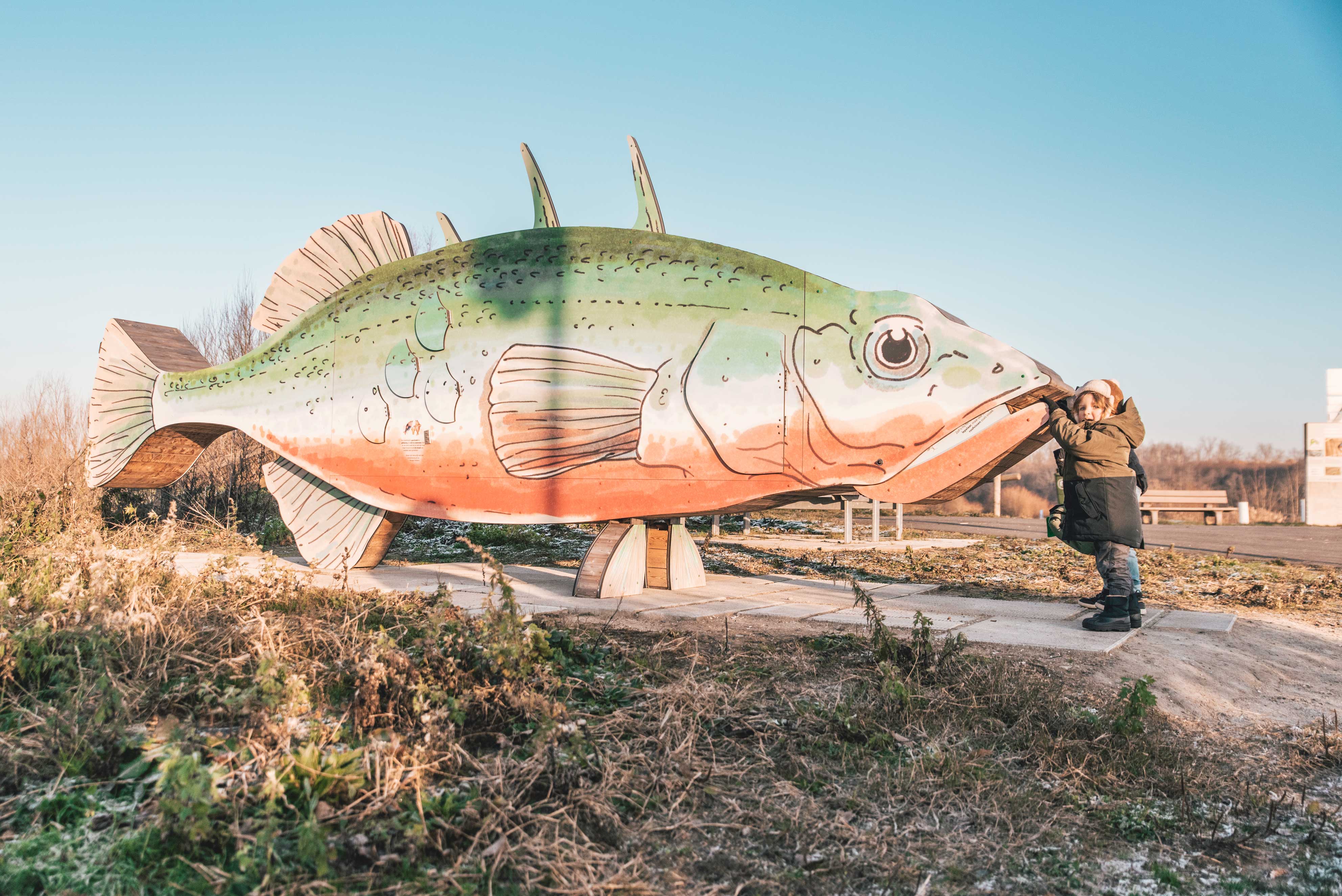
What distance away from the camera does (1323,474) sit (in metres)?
19.5

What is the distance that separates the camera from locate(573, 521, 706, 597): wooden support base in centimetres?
570

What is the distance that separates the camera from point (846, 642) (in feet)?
13.2

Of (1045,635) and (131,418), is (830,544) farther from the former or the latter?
(131,418)

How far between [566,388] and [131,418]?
3521 millimetres

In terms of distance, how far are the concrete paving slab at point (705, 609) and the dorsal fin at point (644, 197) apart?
2416mm

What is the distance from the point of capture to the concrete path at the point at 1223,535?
10.8m

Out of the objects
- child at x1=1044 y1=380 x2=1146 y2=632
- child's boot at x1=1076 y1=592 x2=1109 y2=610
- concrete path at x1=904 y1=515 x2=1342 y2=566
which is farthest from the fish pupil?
concrete path at x1=904 y1=515 x2=1342 y2=566

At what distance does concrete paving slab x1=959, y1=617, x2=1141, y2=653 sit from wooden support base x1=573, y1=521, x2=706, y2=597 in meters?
2.10

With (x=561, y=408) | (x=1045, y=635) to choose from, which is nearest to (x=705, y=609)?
(x=561, y=408)

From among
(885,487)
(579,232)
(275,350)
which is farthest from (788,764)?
(275,350)

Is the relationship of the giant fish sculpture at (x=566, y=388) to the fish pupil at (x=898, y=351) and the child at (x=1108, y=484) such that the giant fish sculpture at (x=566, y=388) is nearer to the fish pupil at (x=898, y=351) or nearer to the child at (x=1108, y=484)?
the fish pupil at (x=898, y=351)

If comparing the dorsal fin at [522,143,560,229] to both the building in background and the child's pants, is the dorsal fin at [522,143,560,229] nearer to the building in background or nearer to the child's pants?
the child's pants

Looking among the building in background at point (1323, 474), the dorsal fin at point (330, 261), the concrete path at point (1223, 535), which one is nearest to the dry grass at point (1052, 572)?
the concrete path at point (1223, 535)

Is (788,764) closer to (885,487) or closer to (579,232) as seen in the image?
(885,487)
